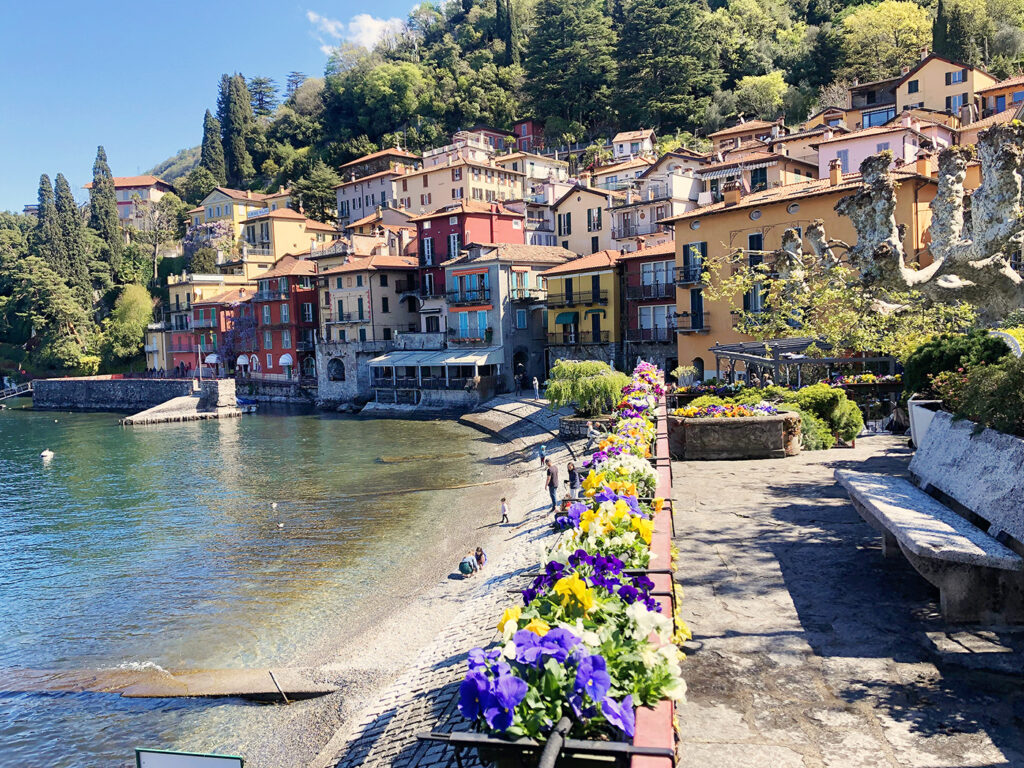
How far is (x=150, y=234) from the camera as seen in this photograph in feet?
333

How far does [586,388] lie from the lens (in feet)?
116

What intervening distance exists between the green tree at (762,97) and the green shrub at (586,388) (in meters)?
53.0

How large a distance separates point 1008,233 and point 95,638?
19255mm

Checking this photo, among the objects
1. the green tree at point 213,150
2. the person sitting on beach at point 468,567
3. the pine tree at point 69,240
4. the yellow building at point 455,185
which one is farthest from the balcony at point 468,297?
the green tree at point 213,150

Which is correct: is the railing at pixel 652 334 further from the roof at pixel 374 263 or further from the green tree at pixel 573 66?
the green tree at pixel 573 66

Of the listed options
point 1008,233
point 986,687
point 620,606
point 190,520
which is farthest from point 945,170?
point 190,520

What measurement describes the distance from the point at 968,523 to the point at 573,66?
91.0 meters

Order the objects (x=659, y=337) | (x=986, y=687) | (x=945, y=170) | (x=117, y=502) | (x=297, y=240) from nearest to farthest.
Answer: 1. (x=986, y=687)
2. (x=945, y=170)
3. (x=117, y=502)
4. (x=659, y=337)
5. (x=297, y=240)

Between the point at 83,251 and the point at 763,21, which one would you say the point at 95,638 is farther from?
the point at 763,21

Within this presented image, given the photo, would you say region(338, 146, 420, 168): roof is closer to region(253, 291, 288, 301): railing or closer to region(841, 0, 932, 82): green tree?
region(253, 291, 288, 301): railing

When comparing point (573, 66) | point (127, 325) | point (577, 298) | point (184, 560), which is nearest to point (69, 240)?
point (127, 325)

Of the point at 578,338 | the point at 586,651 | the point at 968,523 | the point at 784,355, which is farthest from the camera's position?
the point at 578,338

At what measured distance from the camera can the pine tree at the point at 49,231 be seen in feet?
284

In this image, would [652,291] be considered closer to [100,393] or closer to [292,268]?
[292,268]
